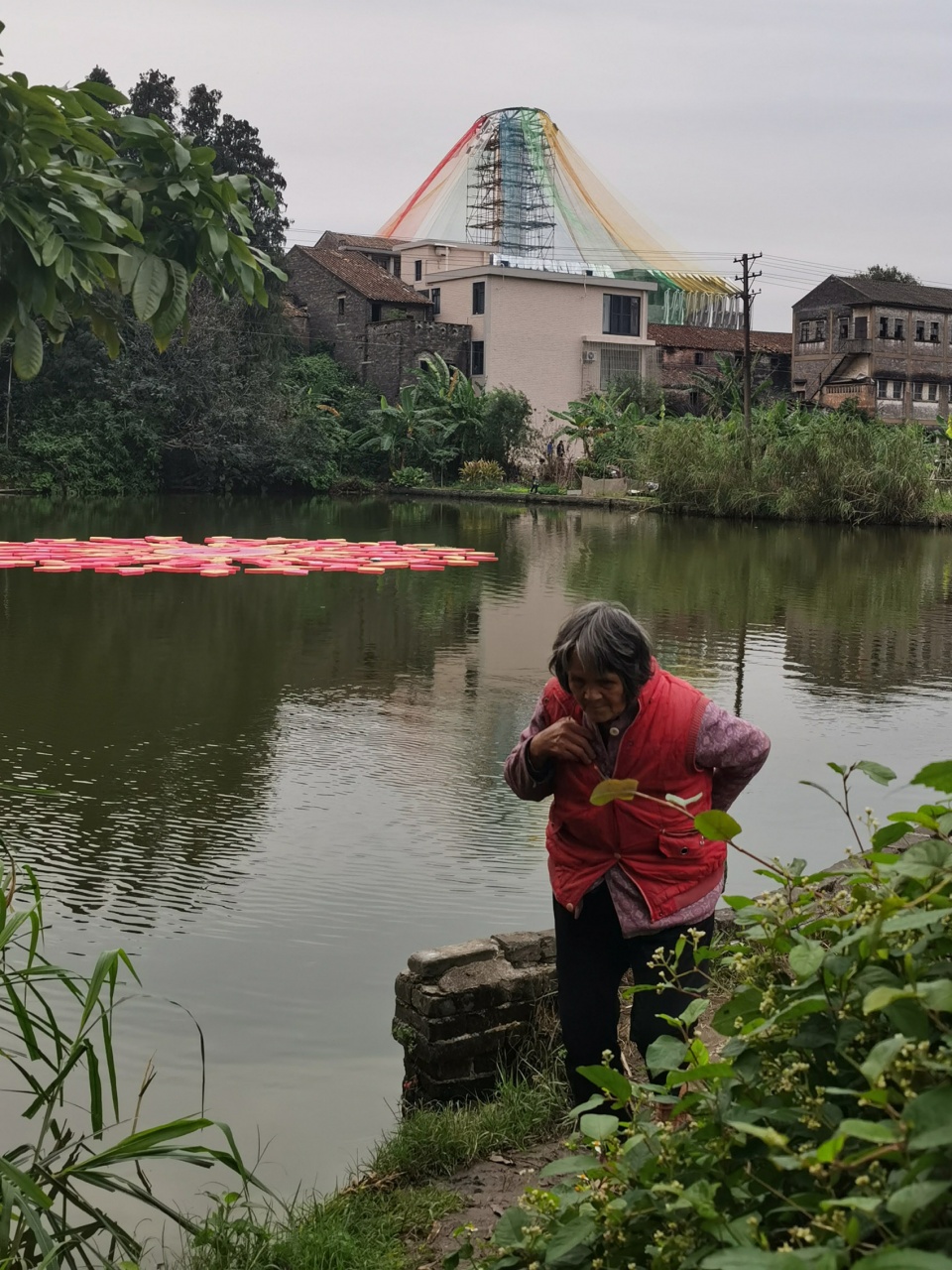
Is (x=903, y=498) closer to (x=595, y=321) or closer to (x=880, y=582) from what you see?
(x=880, y=582)

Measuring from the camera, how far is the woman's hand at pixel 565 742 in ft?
11.1

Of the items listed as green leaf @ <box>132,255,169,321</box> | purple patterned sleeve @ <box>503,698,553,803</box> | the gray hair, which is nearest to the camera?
green leaf @ <box>132,255,169,321</box>

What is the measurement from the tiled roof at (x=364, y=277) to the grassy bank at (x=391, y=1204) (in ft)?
151

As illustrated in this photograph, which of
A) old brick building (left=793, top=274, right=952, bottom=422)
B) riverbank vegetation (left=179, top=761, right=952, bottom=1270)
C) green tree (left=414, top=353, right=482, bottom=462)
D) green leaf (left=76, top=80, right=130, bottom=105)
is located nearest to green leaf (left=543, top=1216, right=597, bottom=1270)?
riverbank vegetation (left=179, top=761, right=952, bottom=1270)

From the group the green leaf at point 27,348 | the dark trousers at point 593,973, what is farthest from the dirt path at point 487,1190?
the green leaf at point 27,348

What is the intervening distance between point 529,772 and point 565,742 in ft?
0.50

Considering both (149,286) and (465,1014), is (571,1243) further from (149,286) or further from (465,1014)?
(465,1014)

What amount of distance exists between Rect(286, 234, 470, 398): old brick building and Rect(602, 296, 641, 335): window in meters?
5.46

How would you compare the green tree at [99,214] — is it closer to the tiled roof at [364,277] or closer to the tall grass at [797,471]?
the tall grass at [797,471]

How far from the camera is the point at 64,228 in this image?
259 cm

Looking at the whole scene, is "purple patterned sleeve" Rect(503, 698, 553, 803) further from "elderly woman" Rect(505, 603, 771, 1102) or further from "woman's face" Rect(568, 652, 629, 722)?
"woman's face" Rect(568, 652, 629, 722)

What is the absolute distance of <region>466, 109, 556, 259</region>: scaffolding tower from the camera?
71188mm

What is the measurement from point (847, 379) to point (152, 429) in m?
27.3

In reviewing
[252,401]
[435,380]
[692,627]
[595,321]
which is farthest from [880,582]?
[595,321]
